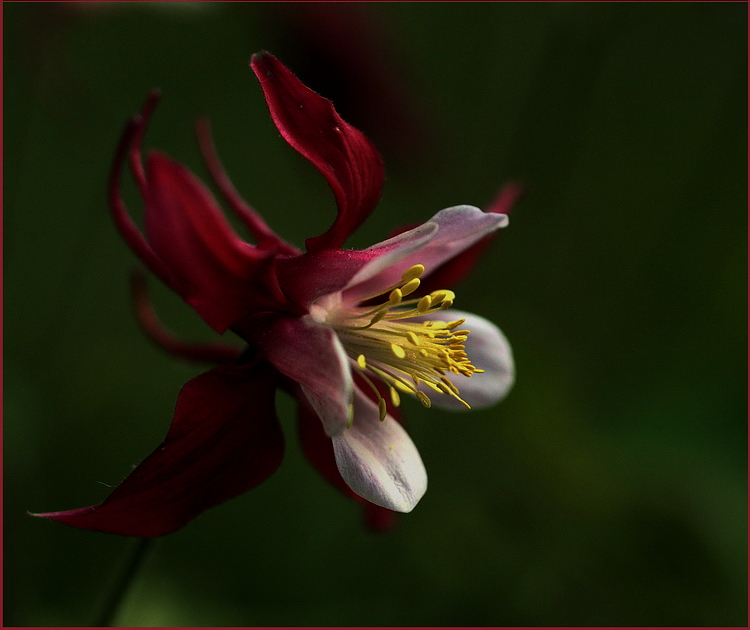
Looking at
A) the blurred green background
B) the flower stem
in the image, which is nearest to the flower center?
the flower stem

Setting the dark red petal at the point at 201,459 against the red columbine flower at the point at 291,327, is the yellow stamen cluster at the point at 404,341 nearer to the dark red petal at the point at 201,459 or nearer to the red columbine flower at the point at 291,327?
the red columbine flower at the point at 291,327

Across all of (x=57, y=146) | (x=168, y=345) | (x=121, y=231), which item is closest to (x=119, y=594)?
(x=168, y=345)

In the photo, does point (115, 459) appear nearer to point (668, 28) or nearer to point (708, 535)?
point (708, 535)

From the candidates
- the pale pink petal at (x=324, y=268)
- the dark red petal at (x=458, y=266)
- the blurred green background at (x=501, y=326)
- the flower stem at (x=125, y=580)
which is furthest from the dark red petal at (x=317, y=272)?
the blurred green background at (x=501, y=326)

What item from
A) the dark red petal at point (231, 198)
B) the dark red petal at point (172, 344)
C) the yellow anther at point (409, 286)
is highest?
the yellow anther at point (409, 286)

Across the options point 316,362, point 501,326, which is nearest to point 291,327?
point 316,362

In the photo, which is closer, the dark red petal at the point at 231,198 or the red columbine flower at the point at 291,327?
the red columbine flower at the point at 291,327
